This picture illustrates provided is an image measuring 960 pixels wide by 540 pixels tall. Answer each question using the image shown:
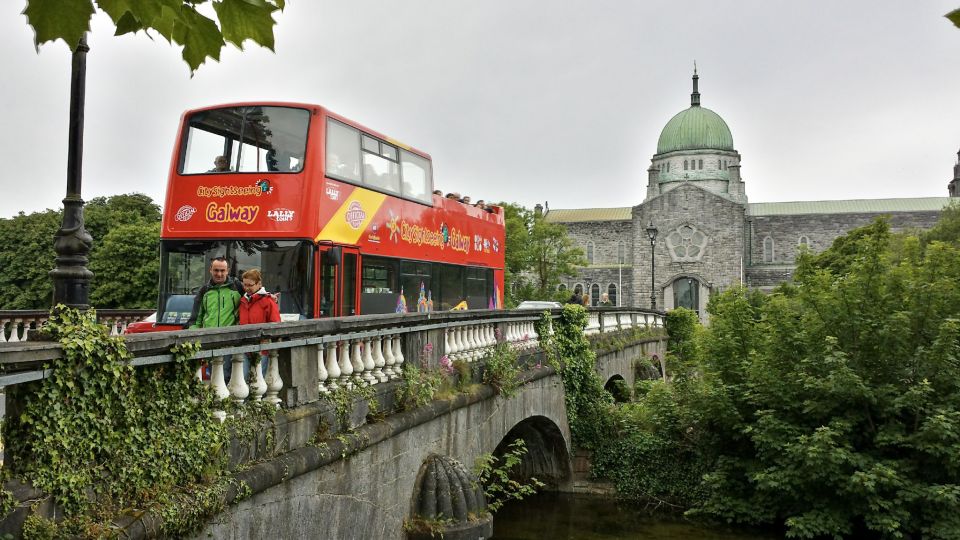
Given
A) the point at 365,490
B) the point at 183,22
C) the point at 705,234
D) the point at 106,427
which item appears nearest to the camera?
the point at 183,22

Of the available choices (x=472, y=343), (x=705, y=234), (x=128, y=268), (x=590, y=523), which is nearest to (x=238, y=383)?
(x=472, y=343)

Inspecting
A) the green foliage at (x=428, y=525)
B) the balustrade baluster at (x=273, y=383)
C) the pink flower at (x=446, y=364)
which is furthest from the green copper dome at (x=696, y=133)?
the balustrade baluster at (x=273, y=383)

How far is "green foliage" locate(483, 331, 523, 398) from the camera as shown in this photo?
10.0 metres

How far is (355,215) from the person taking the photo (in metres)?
11.9

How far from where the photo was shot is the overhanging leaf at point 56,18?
2.27m

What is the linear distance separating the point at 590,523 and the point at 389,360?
399 inches

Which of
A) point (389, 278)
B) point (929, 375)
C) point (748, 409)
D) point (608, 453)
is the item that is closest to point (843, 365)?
point (929, 375)

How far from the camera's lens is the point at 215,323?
706 cm

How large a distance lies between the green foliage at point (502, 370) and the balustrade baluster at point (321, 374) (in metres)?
3.75

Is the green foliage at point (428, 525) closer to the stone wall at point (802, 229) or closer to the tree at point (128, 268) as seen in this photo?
the tree at point (128, 268)

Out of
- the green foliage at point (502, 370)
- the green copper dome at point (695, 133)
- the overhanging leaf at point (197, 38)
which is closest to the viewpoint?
the overhanging leaf at point (197, 38)

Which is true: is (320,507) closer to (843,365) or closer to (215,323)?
(215,323)

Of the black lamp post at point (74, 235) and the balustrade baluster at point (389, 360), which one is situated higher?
the black lamp post at point (74, 235)

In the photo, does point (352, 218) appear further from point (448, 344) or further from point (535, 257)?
point (535, 257)
